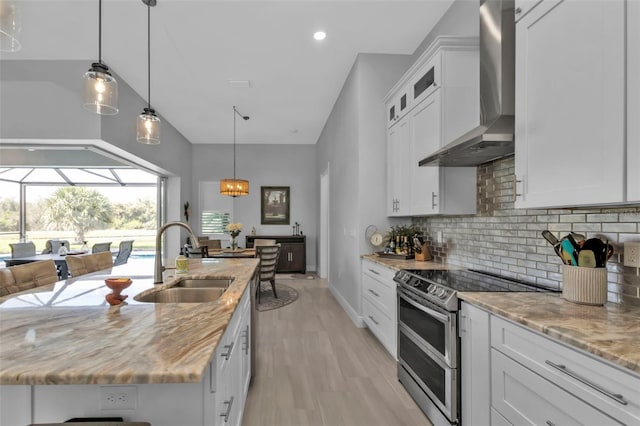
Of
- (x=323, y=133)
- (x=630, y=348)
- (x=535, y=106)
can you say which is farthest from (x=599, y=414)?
(x=323, y=133)

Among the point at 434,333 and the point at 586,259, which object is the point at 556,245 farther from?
the point at 434,333

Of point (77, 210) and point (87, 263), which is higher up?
point (77, 210)

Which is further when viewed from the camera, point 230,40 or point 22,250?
point 22,250

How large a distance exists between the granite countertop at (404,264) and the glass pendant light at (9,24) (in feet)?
8.79

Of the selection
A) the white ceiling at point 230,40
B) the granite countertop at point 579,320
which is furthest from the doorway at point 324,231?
the granite countertop at point 579,320

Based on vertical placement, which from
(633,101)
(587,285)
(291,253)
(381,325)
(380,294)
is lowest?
(381,325)

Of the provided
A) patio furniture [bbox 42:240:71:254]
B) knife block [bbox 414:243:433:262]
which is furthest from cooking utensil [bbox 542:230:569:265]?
patio furniture [bbox 42:240:71:254]

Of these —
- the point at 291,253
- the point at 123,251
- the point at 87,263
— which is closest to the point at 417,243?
the point at 87,263

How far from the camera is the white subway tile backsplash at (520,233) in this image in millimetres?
1487

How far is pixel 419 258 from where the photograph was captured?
327cm

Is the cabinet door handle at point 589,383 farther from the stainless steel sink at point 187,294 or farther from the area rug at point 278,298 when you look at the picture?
the area rug at point 278,298

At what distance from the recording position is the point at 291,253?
24.5 ft

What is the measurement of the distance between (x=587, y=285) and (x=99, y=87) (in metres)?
2.81

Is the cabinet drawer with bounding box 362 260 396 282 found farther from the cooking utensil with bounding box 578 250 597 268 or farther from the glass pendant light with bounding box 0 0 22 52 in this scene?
the glass pendant light with bounding box 0 0 22 52
